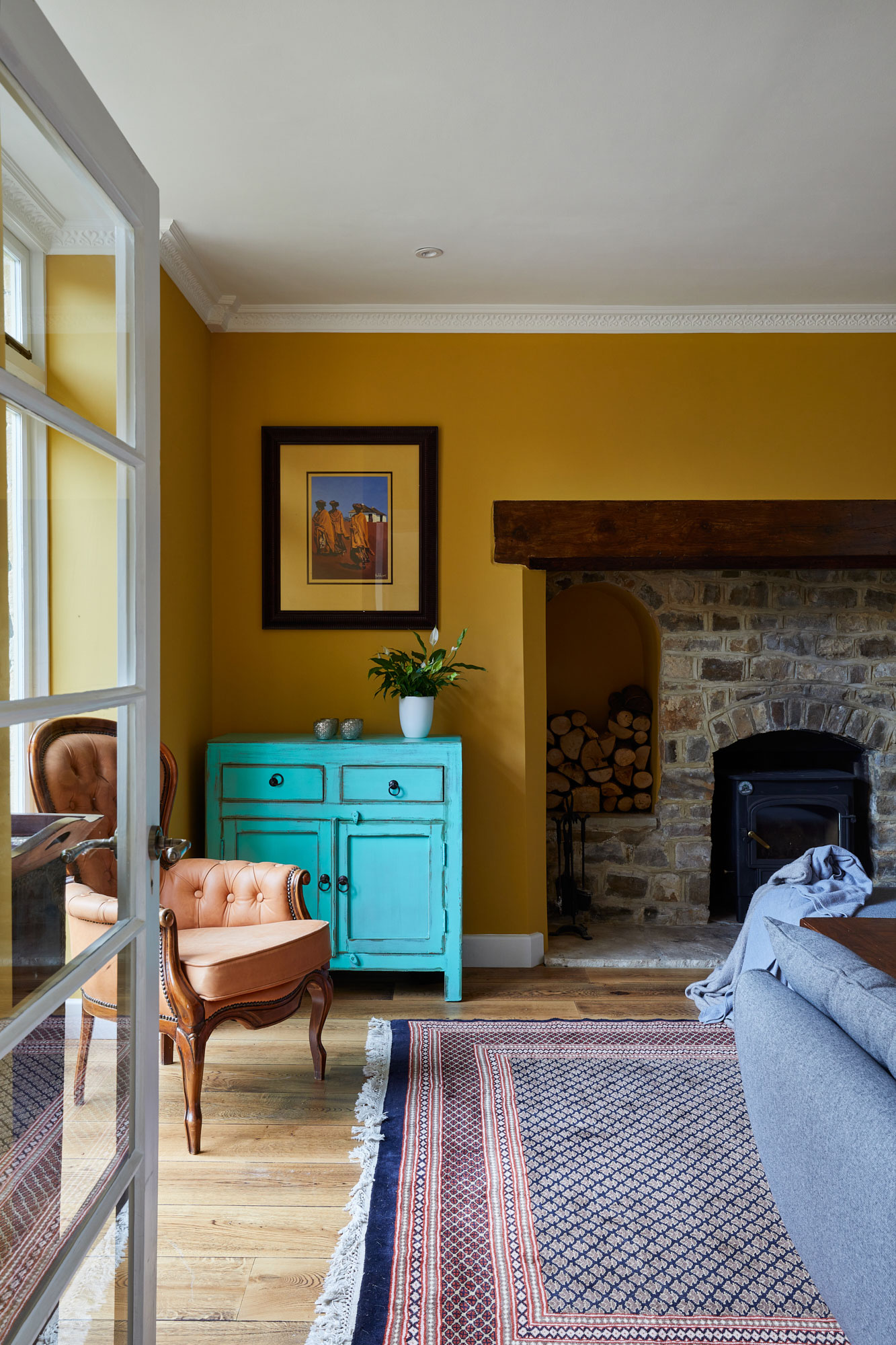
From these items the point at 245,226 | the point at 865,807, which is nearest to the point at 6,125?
the point at 245,226

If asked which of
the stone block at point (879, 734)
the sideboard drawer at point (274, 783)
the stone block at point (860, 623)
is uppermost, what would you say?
the stone block at point (860, 623)

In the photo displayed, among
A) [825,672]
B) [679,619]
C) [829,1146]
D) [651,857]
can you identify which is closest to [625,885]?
[651,857]

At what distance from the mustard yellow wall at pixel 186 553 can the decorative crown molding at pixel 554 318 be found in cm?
29

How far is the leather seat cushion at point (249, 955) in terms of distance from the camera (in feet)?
8.09

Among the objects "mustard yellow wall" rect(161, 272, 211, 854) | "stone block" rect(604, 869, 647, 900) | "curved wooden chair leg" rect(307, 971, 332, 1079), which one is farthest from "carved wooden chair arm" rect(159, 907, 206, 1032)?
"stone block" rect(604, 869, 647, 900)

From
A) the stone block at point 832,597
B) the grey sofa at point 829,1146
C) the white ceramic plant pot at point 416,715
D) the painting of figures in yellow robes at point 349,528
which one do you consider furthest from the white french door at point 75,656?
the stone block at point 832,597

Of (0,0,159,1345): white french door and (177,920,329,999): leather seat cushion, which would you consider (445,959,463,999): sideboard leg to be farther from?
(0,0,159,1345): white french door

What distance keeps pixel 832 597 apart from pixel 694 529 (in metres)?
1.13

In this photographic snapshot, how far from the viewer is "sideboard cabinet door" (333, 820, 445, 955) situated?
3.46 meters

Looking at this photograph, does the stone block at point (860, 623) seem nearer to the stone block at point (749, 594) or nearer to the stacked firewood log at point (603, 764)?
the stone block at point (749, 594)

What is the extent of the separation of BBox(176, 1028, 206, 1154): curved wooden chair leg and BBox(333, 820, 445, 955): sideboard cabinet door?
1.05 metres

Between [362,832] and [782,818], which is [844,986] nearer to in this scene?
[362,832]

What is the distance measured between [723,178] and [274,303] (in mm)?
1893

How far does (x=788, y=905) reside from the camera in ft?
10.3
